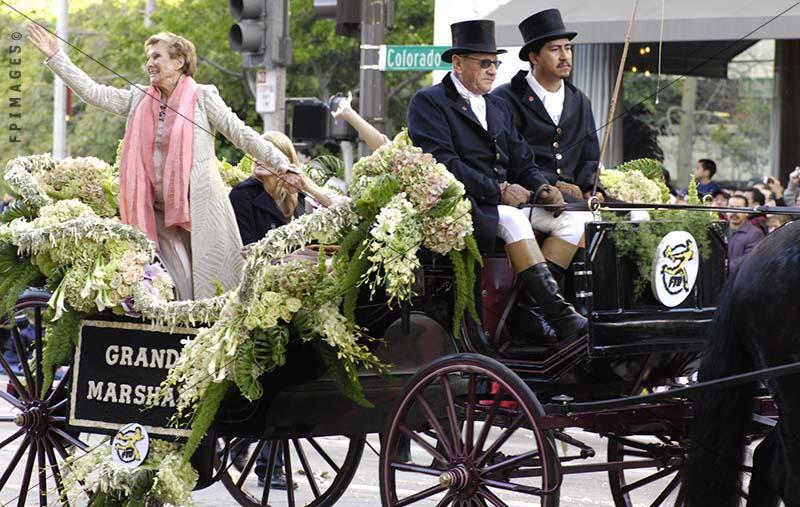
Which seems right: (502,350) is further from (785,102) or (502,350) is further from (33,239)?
(785,102)

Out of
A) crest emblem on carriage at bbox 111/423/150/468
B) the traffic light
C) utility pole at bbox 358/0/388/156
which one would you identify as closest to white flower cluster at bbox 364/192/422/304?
crest emblem on carriage at bbox 111/423/150/468

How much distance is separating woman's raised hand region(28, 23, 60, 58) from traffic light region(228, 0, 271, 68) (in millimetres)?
6429

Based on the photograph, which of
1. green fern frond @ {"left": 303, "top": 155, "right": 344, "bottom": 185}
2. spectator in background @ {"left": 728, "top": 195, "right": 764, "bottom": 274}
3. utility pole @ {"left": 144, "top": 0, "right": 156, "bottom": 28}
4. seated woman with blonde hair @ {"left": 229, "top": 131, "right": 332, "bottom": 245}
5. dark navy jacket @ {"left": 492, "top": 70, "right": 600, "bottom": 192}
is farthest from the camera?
utility pole @ {"left": 144, "top": 0, "right": 156, "bottom": 28}

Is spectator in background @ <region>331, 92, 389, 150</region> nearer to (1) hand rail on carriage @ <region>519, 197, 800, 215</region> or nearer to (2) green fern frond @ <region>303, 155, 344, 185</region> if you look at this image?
(1) hand rail on carriage @ <region>519, 197, 800, 215</region>

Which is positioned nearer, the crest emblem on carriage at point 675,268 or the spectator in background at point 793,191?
the crest emblem on carriage at point 675,268

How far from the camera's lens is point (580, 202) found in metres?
6.66

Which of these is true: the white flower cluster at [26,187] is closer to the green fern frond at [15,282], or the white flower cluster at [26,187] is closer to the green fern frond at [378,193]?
the green fern frond at [15,282]

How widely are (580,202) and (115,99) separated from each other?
2.33 m

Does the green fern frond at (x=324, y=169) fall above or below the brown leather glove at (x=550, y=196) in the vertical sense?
above

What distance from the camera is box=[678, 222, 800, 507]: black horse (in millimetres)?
5164

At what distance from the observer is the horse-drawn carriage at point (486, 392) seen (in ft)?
18.8

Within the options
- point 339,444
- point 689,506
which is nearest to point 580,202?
point 689,506

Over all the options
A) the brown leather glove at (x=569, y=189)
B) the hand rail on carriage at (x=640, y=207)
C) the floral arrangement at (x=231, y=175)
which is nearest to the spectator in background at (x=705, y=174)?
the floral arrangement at (x=231, y=175)

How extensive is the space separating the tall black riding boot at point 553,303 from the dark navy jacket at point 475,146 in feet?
0.81
